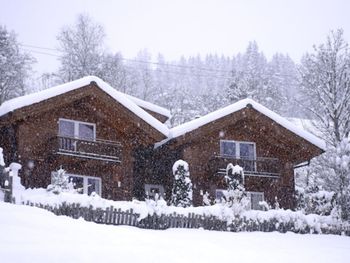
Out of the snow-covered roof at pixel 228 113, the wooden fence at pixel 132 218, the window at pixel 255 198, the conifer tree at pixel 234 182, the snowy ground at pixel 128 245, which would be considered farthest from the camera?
the window at pixel 255 198

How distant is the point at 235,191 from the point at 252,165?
6.59 metres

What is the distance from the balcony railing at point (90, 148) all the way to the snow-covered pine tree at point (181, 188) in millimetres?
3009

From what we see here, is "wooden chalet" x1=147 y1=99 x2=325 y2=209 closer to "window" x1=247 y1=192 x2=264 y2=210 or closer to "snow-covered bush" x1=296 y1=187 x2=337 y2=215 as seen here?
"window" x1=247 y1=192 x2=264 y2=210

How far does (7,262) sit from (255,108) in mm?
18405

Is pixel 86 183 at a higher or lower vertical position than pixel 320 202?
higher

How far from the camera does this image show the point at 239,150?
26469mm

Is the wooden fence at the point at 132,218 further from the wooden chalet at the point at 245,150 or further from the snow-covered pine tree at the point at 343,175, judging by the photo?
the wooden chalet at the point at 245,150

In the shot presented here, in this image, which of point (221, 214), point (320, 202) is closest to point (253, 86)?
point (320, 202)

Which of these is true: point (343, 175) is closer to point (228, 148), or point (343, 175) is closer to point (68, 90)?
point (228, 148)

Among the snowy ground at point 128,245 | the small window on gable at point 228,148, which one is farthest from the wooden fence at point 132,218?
the small window on gable at point 228,148

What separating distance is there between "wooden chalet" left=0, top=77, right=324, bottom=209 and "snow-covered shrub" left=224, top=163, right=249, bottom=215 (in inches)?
72.6

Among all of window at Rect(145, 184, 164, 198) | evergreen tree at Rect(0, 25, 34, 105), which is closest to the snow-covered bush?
window at Rect(145, 184, 164, 198)

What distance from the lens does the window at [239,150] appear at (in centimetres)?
2596

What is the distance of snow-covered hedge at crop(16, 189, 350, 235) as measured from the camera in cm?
1578
